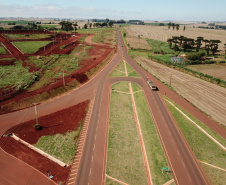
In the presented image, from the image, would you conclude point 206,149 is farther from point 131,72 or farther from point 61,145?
point 131,72

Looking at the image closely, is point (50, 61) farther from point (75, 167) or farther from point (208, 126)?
point (208, 126)

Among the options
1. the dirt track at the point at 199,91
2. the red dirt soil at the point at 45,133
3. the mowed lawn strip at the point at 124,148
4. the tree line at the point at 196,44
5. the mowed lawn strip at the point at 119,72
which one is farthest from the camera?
the tree line at the point at 196,44

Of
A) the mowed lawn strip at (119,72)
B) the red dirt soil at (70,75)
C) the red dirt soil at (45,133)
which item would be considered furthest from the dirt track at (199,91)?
the red dirt soil at (45,133)

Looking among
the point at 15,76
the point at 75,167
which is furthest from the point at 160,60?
the point at 75,167

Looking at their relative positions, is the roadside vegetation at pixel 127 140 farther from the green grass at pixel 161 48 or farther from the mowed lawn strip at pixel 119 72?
the green grass at pixel 161 48

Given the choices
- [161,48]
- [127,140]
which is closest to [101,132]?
[127,140]

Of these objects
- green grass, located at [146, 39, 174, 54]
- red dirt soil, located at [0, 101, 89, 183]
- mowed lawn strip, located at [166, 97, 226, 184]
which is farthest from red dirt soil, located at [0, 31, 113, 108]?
mowed lawn strip, located at [166, 97, 226, 184]

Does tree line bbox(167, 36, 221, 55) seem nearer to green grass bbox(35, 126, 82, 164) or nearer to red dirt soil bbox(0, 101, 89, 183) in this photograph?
red dirt soil bbox(0, 101, 89, 183)
